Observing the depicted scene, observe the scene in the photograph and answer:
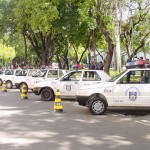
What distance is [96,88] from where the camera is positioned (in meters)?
11.6

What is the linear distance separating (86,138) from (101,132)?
0.79 m

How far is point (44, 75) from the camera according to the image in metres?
20.0

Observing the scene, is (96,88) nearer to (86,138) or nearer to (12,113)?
(12,113)

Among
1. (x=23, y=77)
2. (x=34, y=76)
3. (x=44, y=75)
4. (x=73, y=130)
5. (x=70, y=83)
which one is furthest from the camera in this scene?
(x=23, y=77)

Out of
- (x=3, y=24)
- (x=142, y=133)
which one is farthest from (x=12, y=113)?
(x=3, y=24)

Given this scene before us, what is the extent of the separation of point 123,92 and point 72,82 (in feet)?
14.4

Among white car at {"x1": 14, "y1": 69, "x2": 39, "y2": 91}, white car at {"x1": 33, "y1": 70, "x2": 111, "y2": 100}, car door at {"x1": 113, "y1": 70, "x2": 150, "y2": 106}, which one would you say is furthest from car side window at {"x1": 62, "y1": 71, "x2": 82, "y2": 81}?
white car at {"x1": 14, "y1": 69, "x2": 39, "y2": 91}

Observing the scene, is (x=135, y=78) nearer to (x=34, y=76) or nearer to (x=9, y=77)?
(x=34, y=76)

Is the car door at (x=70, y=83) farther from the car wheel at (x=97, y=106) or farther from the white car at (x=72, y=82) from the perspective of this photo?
the car wheel at (x=97, y=106)

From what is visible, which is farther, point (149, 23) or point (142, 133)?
point (149, 23)

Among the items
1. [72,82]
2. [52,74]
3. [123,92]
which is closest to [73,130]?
[123,92]

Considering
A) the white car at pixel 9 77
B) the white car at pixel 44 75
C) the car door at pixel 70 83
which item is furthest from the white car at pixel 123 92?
the white car at pixel 9 77

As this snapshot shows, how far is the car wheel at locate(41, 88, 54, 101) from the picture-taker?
16266 mm

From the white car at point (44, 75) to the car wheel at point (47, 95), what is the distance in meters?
2.58
